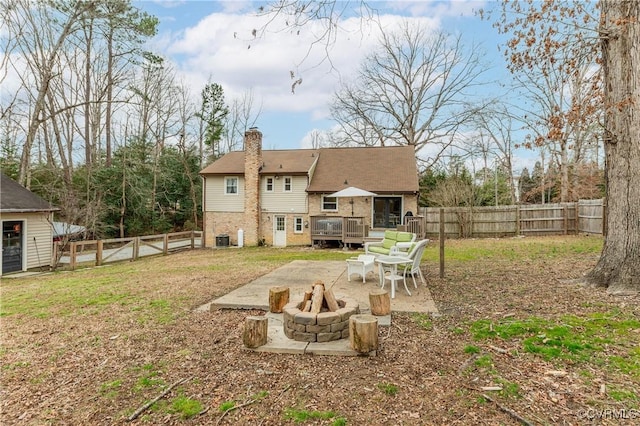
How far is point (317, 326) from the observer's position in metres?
4.20

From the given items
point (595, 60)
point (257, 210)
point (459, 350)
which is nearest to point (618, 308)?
point (459, 350)

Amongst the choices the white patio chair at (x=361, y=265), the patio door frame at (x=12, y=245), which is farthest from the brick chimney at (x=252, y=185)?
the white patio chair at (x=361, y=265)

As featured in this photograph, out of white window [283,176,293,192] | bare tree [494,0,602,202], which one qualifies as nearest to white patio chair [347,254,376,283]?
bare tree [494,0,602,202]

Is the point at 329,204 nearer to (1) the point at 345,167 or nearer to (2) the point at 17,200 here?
(1) the point at 345,167

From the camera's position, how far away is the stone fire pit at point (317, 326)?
13.8 ft

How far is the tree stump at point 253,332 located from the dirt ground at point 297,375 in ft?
0.41

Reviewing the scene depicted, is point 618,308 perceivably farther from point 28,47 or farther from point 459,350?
point 28,47

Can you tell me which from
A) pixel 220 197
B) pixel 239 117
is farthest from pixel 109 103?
pixel 239 117

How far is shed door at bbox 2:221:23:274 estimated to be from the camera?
1315 centimetres

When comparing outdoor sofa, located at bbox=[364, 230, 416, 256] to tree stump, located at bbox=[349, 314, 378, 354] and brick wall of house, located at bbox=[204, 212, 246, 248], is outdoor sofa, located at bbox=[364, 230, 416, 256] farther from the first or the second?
brick wall of house, located at bbox=[204, 212, 246, 248]

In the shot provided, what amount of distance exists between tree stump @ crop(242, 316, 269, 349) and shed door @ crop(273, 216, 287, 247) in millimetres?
13994

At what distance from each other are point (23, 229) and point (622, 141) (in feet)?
62.5

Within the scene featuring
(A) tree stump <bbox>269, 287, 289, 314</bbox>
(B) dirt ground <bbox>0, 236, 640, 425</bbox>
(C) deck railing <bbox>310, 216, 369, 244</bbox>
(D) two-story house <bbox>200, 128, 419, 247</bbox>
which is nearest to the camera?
(B) dirt ground <bbox>0, 236, 640, 425</bbox>

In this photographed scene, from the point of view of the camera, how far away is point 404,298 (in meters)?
6.10
